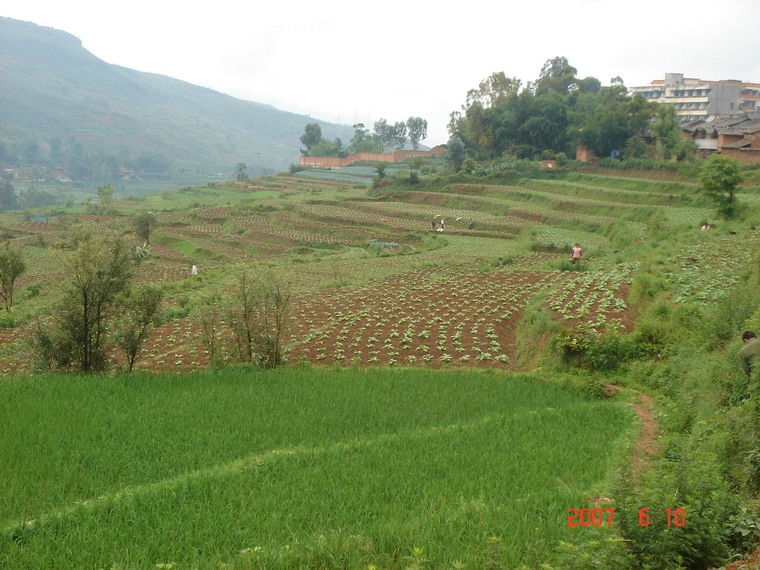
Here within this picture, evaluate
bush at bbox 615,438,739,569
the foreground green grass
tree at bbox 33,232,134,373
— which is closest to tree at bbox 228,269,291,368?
the foreground green grass

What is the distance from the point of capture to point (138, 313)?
15961mm

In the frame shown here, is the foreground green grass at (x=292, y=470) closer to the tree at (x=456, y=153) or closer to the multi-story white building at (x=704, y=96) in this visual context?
the tree at (x=456, y=153)

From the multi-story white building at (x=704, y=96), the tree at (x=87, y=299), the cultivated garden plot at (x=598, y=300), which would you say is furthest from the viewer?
the multi-story white building at (x=704, y=96)

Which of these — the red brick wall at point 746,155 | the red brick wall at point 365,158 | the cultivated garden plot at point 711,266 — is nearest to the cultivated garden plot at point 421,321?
the cultivated garden plot at point 711,266

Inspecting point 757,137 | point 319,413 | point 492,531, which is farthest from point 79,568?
point 757,137

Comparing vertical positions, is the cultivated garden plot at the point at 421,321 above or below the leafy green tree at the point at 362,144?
below

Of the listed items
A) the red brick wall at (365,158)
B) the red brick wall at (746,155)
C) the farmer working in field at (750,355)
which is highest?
the red brick wall at (365,158)

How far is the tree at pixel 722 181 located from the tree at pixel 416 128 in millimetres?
113789

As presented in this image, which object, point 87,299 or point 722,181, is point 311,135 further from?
point 87,299

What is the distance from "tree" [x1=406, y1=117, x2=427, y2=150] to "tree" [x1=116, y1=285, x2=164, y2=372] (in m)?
139

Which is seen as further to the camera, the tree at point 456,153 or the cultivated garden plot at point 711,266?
the tree at point 456,153

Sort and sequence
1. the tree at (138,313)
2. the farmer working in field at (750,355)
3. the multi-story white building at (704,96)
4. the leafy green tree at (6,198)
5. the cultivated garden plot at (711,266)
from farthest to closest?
the leafy green tree at (6,198), the multi-story white building at (704,96), the cultivated garden plot at (711,266), the tree at (138,313), the farmer working in field at (750,355)
